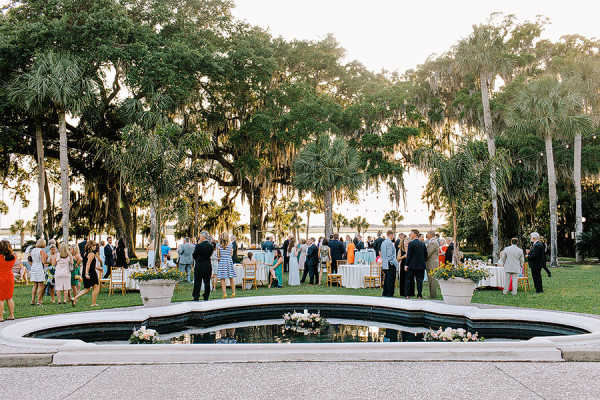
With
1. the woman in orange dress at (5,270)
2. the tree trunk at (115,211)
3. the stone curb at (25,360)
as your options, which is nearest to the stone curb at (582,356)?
the stone curb at (25,360)

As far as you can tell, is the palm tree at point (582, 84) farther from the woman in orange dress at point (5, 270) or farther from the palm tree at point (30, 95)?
the palm tree at point (30, 95)

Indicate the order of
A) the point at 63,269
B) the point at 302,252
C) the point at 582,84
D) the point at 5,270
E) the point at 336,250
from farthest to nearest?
the point at 582,84, the point at 302,252, the point at 336,250, the point at 63,269, the point at 5,270

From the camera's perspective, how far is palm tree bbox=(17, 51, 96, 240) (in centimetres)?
1809

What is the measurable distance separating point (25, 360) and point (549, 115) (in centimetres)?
2167

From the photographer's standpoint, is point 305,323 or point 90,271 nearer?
point 305,323

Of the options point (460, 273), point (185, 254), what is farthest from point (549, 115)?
point (185, 254)

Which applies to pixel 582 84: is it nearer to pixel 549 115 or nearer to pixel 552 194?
pixel 549 115

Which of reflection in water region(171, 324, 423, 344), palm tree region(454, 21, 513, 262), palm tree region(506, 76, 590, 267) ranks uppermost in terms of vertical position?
palm tree region(454, 21, 513, 262)

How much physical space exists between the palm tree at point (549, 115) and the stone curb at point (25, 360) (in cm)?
2072

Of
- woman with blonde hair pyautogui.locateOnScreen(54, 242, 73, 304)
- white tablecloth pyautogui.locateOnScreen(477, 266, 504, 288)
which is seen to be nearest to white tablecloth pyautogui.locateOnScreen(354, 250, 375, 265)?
white tablecloth pyautogui.locateOnScreen(477, 266, 504, 288)

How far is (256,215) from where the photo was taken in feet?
84.3

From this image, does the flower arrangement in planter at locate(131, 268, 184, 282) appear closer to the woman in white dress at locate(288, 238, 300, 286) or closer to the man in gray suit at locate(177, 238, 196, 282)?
the man in gray suit at locate(177, 238, 196, 282)

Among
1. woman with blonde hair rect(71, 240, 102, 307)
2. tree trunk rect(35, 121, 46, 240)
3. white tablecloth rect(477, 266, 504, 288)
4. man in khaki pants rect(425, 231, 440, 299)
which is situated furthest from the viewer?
tree trunk rect(35, 121, 46, 240)

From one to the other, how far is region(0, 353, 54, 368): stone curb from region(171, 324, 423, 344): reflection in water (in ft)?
7.33
